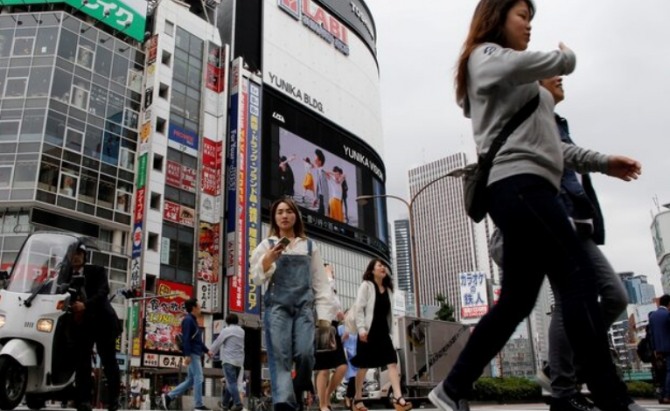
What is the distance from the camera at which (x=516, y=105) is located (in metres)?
2.94

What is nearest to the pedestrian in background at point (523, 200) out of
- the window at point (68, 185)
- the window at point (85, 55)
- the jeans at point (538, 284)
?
the jeans at point (538, 284)

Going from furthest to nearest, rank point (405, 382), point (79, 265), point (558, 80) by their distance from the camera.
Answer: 1. point (405, 382)
2. point (79, 265)
3. point (558, 80)

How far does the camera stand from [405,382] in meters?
11.6

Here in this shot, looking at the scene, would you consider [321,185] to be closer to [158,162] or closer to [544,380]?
[158,162]

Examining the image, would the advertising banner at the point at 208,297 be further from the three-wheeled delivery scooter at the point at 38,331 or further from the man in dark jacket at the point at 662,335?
the man in dark jacket at the point at 662,335

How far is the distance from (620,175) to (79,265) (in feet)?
19.7

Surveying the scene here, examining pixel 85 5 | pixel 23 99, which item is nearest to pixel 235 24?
pixel 85 5

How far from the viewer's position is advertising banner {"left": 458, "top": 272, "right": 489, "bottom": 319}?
149 feet

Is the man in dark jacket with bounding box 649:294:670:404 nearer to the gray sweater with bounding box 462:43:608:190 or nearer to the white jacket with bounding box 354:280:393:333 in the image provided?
the white jacket with bounding box 354:280:393:333

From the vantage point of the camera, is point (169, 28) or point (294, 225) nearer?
point (294, 225)

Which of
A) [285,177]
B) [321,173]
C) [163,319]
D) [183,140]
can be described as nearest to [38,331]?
[163,319]

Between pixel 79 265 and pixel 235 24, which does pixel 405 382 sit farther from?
pixel 235 24

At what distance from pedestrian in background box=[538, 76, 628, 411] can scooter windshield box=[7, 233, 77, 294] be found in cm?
565

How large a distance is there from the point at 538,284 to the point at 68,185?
32.6m
